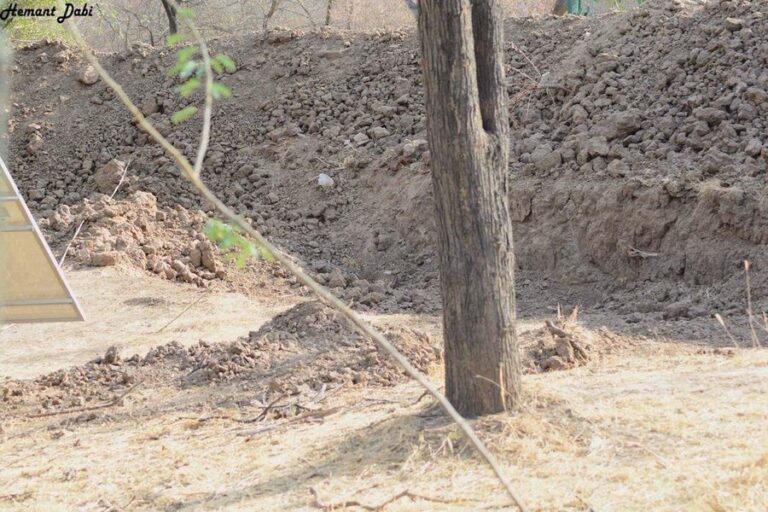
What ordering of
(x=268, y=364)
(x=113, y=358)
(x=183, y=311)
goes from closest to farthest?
(x=268, y=364)
(x=113, y=358)
(x=183, y=311)

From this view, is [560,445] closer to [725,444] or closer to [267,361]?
[725,444]

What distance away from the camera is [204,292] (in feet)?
27.6

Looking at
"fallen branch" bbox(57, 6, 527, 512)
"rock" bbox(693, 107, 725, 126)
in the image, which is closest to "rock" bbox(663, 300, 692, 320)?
"rock" bbox(693, 107, 725, 126)

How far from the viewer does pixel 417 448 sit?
3.93 meters

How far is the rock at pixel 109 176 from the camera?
33.5ft

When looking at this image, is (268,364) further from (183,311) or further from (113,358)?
(183,311)

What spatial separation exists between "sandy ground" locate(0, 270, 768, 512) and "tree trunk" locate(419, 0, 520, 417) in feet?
0.64

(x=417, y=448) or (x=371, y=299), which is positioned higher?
(x=417, y=448)

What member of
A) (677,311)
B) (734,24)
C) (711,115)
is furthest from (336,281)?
(734,24)

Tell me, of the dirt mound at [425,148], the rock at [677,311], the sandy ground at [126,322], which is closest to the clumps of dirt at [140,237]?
the sandy ground at [126,322]

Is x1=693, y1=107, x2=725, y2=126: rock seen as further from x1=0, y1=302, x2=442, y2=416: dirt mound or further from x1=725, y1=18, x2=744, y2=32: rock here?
x1=0, y1=302, x2=442, y2=416: dirt mound

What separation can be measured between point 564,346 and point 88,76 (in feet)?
26.4

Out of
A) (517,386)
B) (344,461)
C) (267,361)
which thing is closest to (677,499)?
(517,386)

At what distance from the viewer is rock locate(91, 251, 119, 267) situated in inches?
341
